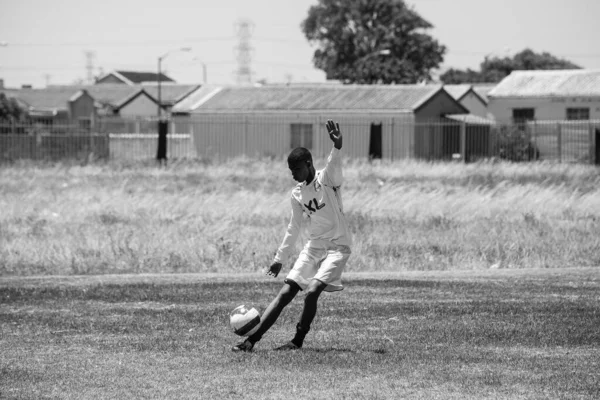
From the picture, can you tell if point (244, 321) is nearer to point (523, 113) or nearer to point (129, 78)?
point (523, 113)

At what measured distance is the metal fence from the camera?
132 feet

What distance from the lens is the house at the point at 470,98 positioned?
206 ft

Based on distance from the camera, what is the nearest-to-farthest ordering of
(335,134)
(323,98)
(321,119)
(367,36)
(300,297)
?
1. (335,134)
2. (300,297)
3. (321,119)
4. (323,98)
5. (367,36)

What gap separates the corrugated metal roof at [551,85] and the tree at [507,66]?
35.7 m

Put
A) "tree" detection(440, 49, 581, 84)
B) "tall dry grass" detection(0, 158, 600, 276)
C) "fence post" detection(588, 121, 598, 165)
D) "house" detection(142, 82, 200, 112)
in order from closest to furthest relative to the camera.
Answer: "tall dry grass" detection(0, 158, 600, 276) < "fence post" detection(588, 121, 598, 165) < "house" detection(142, 82, 200, 112) < "tree" detection(440, 49, 581, 84)

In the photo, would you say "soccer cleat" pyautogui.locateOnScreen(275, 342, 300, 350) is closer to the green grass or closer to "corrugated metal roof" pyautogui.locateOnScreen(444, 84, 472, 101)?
the green grass

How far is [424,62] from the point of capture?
79.6m

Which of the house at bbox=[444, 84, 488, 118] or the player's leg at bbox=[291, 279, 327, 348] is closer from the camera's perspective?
the player's leg at bbox=[291, 279, 327, 348]

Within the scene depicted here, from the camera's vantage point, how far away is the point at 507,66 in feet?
310

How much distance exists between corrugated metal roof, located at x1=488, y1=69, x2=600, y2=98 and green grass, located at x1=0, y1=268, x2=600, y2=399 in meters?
40.1

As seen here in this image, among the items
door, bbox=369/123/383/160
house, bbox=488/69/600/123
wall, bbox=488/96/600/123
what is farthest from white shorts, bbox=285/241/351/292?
wall, bbox=488/96/600/123

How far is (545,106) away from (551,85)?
177 centimetres

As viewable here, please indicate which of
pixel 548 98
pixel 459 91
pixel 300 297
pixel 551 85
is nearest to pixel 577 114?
pixel 548 98

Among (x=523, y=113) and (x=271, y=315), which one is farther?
(x=523, y=113)
